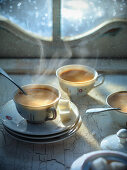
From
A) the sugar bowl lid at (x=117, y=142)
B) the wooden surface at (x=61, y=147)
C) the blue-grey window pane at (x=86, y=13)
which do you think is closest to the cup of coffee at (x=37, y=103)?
the wooden surface at (x=61, y=147)

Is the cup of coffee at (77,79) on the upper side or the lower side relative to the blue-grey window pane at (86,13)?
lower

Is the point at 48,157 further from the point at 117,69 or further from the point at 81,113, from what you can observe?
the point at 117,69

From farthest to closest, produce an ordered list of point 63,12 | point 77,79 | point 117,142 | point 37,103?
1. point 63,12
2. point 77,79
3. point 37,103
4. point 117,142

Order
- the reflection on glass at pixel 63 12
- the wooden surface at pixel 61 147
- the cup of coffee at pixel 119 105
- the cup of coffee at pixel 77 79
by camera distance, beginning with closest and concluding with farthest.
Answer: the wooden surface at pixel 61 147, the cup of coffee at pixel 119 105, the cup of coffee at pixel 77 79, the reflection on glass at pixel 63 12

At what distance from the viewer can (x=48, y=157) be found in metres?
1.13

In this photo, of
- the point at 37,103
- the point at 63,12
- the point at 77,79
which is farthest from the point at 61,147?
the point at 63,12

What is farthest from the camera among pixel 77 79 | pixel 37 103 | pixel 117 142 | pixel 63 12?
pixel 63 12

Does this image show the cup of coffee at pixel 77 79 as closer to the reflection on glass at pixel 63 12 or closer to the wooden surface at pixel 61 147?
the wooden surface at pixel 61 147

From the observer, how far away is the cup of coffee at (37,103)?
3.83 ft

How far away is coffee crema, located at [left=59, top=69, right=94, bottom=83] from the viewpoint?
4.93 ft

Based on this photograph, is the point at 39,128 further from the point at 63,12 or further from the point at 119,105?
the point at 63,12

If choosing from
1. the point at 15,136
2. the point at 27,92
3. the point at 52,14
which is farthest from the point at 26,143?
the point at 52,14

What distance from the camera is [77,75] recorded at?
153 centimetres

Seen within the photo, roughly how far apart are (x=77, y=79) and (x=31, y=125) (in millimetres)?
396
